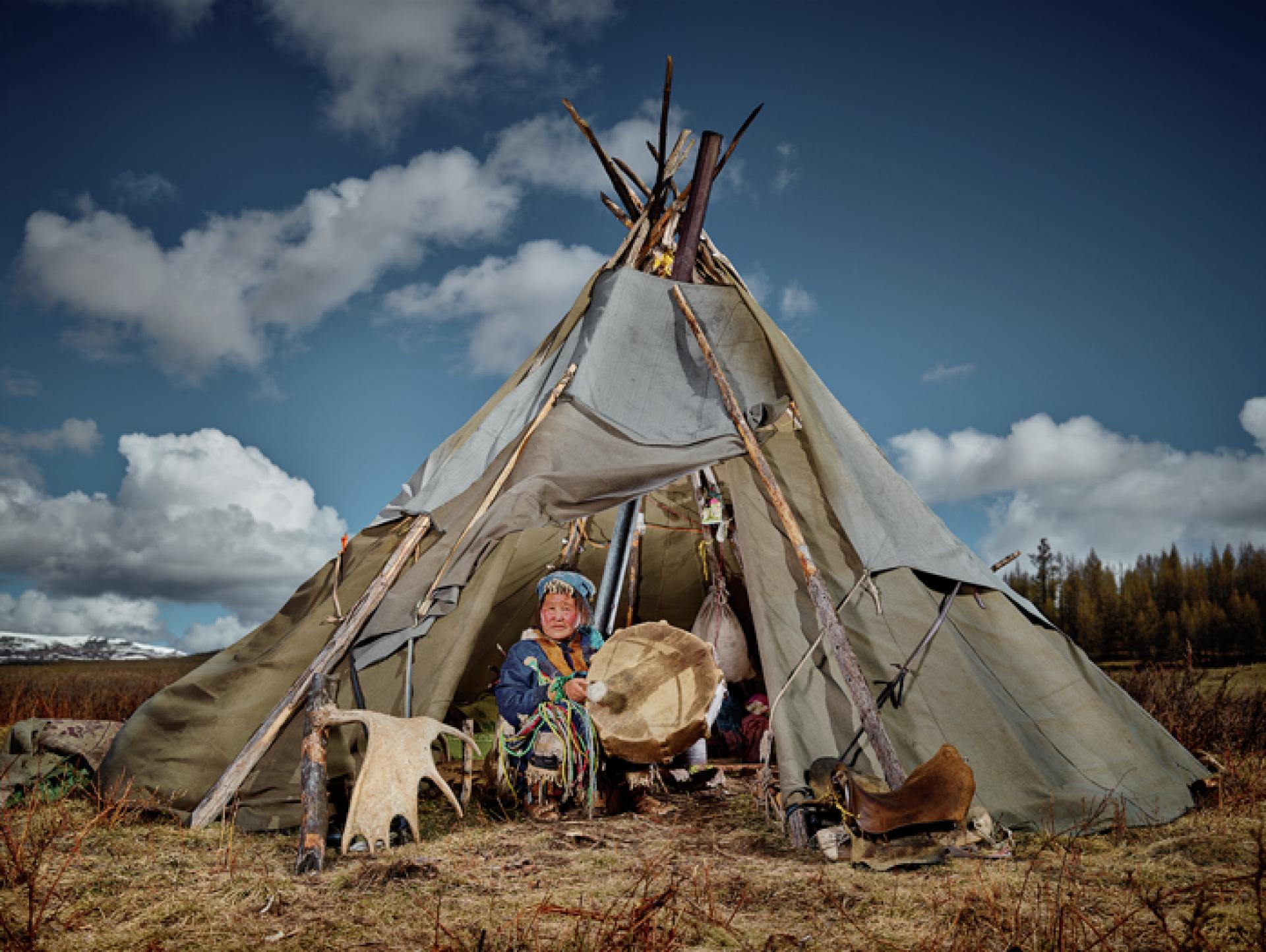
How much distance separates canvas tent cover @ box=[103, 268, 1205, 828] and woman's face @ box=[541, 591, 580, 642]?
0.35m

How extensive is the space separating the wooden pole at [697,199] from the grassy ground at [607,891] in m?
3.64

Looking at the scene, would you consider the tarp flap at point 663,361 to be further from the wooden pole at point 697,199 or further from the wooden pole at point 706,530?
the wooden pole at point 706,530

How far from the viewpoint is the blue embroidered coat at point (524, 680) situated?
13.5 ft

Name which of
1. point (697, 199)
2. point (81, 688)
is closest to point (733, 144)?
point (697, 199)

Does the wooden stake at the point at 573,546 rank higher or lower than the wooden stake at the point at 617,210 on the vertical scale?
lower

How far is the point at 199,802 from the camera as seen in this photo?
394 centimetres

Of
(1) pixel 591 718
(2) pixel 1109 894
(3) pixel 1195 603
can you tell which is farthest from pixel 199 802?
(3) pixel 1195 603

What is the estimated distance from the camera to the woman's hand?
4043 mm

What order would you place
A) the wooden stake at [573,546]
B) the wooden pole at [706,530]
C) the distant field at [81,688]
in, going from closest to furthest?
the wooden pole at [706,530] → the wooden stake at [573,546] → the distant field at [81,688]

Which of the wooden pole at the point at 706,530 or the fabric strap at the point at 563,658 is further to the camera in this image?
the wooden pole at the point at 706,530

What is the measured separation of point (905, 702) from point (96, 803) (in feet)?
13.8

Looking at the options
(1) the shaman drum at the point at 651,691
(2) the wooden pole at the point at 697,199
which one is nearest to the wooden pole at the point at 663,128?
(2) the wooden pole at the point at 697,199

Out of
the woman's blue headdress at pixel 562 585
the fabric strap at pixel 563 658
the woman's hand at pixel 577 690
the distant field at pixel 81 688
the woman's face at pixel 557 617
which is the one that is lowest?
the distant field at pixel 81 688

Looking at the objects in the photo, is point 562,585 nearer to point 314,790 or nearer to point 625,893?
point 314,790
